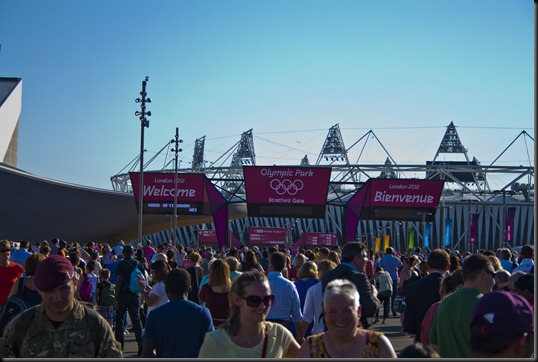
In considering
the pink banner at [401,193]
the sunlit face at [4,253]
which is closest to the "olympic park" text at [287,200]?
the pink banner at [401,193]

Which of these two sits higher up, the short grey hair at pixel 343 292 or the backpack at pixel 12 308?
the short grey hair at pixel 343 292

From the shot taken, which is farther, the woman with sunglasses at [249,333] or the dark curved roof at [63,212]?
the dark curved roof at [63,212]

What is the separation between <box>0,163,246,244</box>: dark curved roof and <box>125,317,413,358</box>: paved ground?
36104 millimetres

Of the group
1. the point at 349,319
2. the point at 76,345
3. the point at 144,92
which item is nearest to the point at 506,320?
the point at 349,319

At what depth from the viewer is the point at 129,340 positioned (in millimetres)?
15758

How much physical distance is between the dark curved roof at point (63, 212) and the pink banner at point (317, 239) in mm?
9542

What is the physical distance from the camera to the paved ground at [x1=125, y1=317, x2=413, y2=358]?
13977 mm

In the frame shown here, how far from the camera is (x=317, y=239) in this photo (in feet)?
219

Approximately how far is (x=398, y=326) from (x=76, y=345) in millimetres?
15200

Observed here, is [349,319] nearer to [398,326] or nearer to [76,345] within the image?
[76,345]

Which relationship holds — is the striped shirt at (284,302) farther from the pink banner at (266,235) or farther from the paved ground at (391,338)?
the pink banner at (266,235)

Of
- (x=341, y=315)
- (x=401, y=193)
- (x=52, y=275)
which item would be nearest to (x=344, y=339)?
(x=341, y=315)

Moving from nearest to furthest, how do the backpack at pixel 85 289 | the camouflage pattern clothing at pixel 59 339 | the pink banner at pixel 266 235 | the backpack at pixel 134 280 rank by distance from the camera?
the camouflage pattern clothing at pixel 59 339
the backpack at pixel 134 280
the backpack at pixel 85 289
the pink banner at pixel 266 235

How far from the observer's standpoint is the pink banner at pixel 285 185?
3572 centimetres
